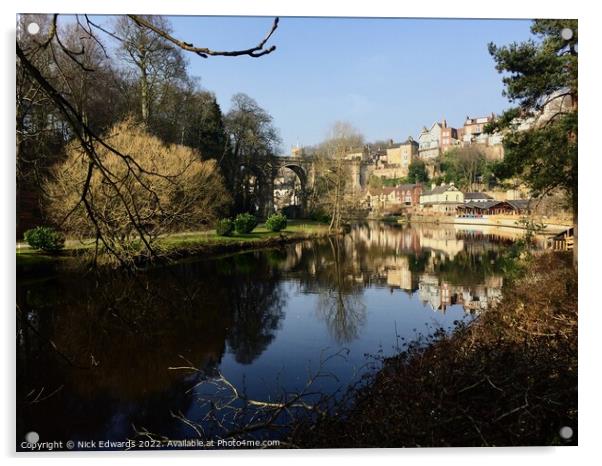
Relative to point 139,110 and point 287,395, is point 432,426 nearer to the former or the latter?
point 287,395

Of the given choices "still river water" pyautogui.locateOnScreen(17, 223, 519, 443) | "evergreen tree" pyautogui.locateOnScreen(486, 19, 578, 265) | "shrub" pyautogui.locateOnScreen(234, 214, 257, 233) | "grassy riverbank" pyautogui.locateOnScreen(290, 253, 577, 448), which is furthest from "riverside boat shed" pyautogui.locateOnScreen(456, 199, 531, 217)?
"shrub" pyautogui.locateOnScreen(234, 214, 257, 233)

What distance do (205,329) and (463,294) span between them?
3577 mm

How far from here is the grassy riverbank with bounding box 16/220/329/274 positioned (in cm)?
403

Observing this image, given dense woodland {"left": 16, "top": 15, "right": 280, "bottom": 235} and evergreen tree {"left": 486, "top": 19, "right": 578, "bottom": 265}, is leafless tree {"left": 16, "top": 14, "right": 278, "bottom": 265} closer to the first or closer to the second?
dense woodland {"left": 16, "top": 15, "right": 280, "bottom": 235}

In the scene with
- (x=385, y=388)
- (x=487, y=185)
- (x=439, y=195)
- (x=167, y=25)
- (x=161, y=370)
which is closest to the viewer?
(x=167, y=25)

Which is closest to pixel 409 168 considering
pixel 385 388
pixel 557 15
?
pixel 557 15

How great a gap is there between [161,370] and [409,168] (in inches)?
139

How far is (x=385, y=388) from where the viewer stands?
12.1 ft

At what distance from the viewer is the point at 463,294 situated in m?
6.62

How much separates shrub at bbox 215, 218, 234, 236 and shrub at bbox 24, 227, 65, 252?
12.3 feet

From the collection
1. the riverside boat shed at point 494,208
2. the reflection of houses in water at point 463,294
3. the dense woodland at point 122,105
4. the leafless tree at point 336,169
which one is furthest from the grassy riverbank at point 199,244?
the riverside boat shed at point 494,208

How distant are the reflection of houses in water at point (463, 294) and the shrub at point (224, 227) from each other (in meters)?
3.40

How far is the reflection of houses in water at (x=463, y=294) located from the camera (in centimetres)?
609

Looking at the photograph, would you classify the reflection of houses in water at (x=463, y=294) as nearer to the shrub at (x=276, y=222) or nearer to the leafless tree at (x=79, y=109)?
the shrub at (x=276, y=222)
